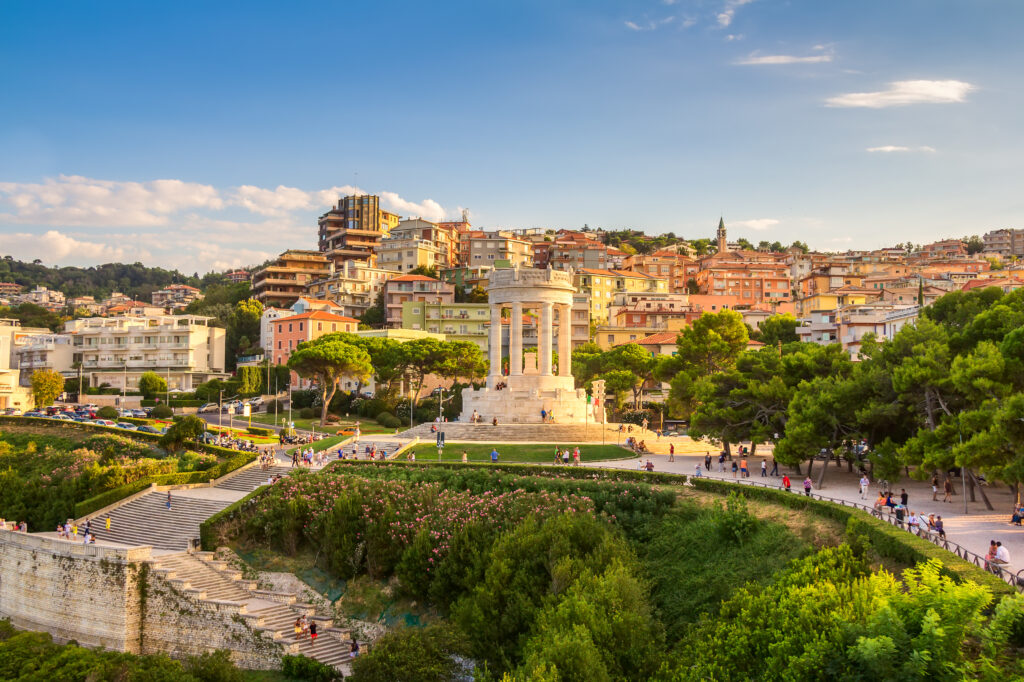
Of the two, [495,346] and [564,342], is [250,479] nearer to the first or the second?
[495,346]

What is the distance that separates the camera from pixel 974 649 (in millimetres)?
15188

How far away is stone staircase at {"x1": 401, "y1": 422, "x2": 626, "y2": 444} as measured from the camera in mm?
49625

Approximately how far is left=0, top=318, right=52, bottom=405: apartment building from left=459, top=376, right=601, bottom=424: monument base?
42.7 m

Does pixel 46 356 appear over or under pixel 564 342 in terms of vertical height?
under

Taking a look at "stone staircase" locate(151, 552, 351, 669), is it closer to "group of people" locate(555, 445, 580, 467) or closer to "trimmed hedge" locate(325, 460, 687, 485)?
"trimmed hedge" locate(325, 460, 687, 485)

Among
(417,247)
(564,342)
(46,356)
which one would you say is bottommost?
(46,356)

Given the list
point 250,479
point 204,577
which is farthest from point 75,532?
point 204,577

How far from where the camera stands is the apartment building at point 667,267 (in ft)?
413

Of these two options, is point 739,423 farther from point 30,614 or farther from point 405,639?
point 30,614

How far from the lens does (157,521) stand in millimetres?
36594

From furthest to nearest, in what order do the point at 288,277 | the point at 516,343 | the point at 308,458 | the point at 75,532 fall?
the point at 288,277, the point at 516,343, the point at 308,458, the point at 75,532

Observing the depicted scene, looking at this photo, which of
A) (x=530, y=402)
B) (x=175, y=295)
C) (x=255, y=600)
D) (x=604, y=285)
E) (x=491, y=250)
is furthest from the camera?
(x=175, y=295)

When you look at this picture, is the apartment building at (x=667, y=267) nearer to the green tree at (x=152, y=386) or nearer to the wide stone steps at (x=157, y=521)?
the green tree at (x=152, y=386)

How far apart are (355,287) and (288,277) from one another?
51.1 ft
